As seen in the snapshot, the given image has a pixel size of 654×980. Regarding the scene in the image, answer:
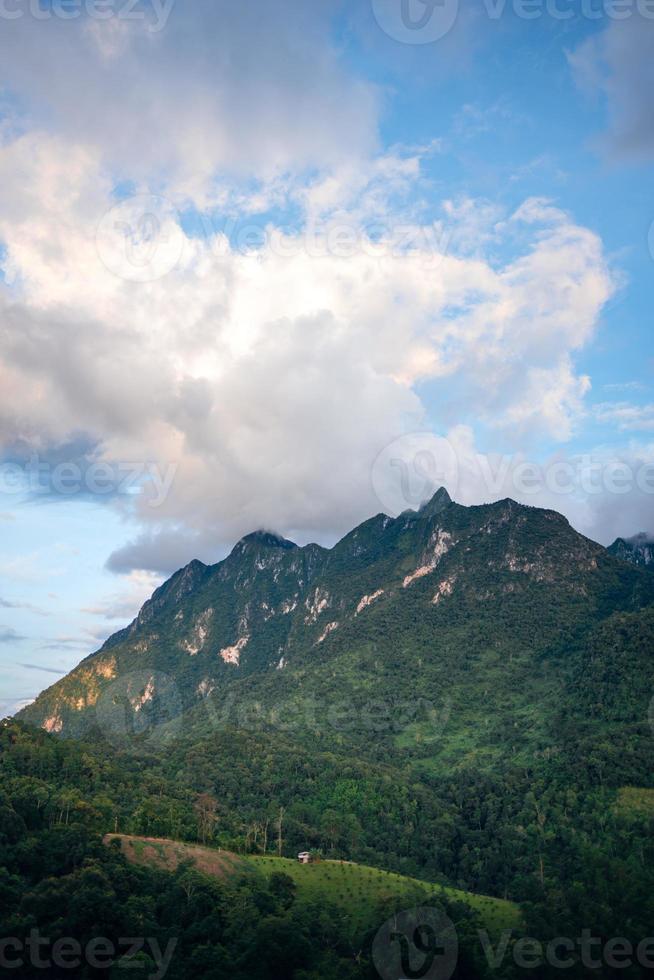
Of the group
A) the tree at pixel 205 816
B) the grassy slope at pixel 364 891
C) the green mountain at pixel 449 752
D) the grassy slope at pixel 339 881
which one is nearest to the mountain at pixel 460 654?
the green mountain at pixel 449 752

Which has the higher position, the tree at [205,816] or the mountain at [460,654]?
the mountain at [460,654]

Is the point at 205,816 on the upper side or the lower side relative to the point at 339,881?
upper

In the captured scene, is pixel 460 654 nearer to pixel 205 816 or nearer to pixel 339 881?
pixel 205 816

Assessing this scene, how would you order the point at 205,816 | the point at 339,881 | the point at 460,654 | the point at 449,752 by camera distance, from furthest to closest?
the point at 460,654
the point at 449,752
the point at 205,816
the point at 339,881

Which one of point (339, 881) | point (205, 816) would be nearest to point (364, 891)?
point (339, 881)

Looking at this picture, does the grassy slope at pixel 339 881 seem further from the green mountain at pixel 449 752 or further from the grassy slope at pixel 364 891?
the green mountain at pixel 449 752

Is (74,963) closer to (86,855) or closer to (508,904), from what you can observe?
(86,855)

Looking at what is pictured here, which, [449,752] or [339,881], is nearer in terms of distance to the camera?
[339,881]

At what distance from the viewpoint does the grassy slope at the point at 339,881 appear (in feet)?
213

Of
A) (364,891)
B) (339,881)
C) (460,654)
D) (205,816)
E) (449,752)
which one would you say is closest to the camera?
(364,891)

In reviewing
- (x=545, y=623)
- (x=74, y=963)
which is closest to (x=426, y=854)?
(x=74, y=963)

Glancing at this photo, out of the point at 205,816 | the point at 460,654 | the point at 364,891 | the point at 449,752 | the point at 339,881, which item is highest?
the point at 460,654

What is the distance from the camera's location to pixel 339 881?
243 ft

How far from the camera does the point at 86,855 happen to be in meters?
58.2
